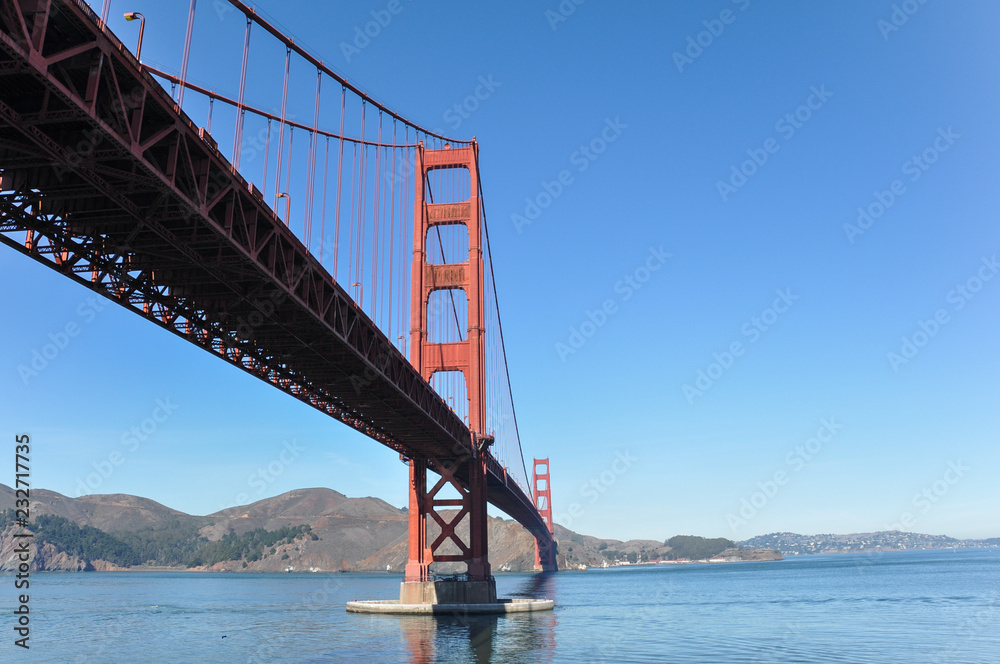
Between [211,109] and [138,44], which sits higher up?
[211,109]

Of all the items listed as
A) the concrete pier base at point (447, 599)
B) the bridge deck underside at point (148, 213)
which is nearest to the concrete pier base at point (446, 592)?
the concrete pier base at point (447, 599)

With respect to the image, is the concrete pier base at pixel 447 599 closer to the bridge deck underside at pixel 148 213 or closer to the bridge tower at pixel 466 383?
the bridge tower at pixel 466 383

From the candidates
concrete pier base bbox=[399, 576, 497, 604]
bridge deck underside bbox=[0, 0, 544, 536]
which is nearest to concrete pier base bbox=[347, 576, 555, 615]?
concrete pier base bbox=[399, 576, 497, 604]

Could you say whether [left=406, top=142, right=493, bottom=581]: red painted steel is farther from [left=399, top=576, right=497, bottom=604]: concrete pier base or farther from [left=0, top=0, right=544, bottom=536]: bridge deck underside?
[left=0, top=0, right=544, bottom=536]: bridge deck underside

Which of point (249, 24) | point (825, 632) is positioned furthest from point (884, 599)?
point (249, 24)

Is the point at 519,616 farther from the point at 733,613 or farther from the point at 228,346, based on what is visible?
the point at 228,346

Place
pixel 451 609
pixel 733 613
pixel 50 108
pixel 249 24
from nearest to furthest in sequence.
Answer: pixel 50 108 < pixel 249 24 < pixel 451 609 < pixel 733 613

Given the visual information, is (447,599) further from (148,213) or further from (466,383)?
(148,213)

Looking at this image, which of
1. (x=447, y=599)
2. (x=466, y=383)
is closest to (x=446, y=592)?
(x=447, y=599)
